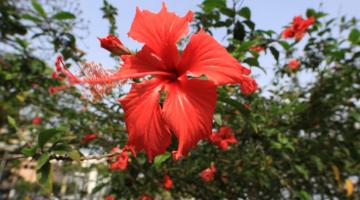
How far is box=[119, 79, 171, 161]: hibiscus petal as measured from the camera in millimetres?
768

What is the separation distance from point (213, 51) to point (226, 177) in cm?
231

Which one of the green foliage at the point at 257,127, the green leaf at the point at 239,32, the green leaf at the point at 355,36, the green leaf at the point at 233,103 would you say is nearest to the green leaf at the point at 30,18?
the green foliage at the point at 257,127

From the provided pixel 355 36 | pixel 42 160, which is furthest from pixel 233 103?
pixel 355 36

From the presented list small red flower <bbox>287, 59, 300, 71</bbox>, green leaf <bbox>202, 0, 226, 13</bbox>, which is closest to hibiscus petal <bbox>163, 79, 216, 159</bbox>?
green leaf <bbox>202, 0, 226, 13</bbox>

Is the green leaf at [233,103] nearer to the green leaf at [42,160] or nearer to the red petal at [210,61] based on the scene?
the red petal at [210,61]

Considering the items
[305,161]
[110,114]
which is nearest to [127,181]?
[110,114]

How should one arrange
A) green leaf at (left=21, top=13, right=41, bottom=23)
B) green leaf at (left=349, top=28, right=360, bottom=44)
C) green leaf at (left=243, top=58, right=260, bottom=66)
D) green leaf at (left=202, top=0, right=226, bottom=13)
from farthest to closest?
green leaf at (left=21, top=13, right=41, bottom=23) < green leaf at (left=349, top=28, right=360, bottom=44) < green leaf at (left=202, top=0, right=226, bottom=13) < green leaf at (left=243, top=58, right=260, bottom=66)

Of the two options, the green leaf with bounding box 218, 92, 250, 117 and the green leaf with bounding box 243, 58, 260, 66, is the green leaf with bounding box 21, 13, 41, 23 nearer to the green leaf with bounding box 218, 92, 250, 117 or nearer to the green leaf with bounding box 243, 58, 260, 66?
the green leaf with bounding box 243, 58, 260, 66

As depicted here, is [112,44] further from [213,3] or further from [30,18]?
[30,18]

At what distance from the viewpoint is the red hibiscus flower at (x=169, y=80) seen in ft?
2.48

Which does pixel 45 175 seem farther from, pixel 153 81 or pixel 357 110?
pixel 357 110

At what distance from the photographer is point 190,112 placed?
77cm

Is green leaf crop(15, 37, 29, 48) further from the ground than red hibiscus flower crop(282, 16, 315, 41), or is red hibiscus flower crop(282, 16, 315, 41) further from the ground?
red hibiscus flower crop(282, 16, 315, 41)

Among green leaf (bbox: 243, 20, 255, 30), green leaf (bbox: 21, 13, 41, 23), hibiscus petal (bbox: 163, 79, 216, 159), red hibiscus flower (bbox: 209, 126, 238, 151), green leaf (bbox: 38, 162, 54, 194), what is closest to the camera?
hibiscus petal (bbox: 163, 79, 216, 159)
